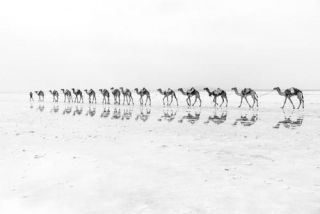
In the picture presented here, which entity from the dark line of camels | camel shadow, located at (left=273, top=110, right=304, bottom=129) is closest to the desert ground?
camel shadow, located at (left=273, top=110, right=304, bottom=129)

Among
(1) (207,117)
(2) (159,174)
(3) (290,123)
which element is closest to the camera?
(2) (159,174)

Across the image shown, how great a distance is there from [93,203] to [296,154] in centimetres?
598

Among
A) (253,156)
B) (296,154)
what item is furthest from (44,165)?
(296,154)

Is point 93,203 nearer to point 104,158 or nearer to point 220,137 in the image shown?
point 104,158

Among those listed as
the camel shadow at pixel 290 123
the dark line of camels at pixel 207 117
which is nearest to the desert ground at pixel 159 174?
the camel shadow at pixel 290 123

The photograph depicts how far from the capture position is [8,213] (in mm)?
6273

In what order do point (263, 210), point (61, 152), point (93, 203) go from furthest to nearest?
point (61, 152), point (93, 203), point (263, 210)

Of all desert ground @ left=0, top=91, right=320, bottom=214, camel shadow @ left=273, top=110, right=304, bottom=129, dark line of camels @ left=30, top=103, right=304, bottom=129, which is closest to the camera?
desert ground @ left=0, top=91, right=320, bottom=214

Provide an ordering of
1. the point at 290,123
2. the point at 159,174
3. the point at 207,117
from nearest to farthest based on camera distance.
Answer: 1. the point at 159,174
2. the point at 290,123
3. the point at 207,117

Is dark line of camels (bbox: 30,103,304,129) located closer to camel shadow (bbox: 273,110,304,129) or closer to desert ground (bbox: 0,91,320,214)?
camel shadow (bbox: 273,110,304,129)

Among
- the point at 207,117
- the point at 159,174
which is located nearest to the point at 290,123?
the point at 207,117

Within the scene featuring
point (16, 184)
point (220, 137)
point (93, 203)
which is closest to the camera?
point (93, 203)

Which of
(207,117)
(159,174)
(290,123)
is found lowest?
(159,174)

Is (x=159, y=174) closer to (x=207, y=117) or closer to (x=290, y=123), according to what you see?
(x=290, y=123)
